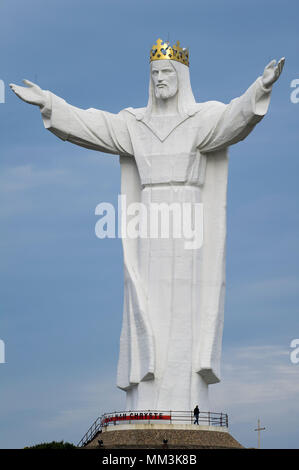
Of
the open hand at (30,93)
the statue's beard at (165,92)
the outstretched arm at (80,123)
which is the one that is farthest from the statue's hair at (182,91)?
the open hand at (30,93)

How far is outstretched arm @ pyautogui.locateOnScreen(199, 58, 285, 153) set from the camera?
37.8 metres

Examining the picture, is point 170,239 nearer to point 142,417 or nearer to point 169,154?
point 169,154

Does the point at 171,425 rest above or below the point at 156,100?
below

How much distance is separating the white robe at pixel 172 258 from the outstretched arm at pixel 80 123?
1.1 inches

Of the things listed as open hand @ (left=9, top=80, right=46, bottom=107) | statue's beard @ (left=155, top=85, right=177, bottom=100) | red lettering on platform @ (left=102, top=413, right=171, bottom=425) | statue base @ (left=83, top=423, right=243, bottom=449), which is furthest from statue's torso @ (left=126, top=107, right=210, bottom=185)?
statue base @ (left=83, top=423, right=243, bottom=449)

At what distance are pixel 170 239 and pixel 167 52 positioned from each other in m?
5.04

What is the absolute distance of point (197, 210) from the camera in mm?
40125

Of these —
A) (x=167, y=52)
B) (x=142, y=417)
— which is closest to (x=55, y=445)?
(x=142, y=417)
